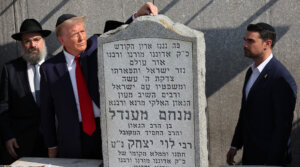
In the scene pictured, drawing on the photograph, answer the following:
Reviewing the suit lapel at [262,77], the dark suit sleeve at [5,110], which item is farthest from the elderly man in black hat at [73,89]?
the suit lapel at [262,77]

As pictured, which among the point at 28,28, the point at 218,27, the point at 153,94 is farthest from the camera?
the point at 218,27

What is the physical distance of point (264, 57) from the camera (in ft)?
13.5

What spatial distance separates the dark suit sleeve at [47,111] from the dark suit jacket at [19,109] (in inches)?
28.2

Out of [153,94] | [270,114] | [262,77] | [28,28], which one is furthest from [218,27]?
[28,28]

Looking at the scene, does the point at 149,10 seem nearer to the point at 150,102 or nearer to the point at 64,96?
the point at 150,102

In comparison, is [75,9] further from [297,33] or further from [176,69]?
[297,33]

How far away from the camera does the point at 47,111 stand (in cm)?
396

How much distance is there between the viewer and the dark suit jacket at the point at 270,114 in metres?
3.82

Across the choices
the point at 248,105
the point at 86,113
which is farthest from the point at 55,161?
the point at 248,105

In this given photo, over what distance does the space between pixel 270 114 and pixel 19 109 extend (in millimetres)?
2638

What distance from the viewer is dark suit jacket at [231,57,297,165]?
382 centimetres

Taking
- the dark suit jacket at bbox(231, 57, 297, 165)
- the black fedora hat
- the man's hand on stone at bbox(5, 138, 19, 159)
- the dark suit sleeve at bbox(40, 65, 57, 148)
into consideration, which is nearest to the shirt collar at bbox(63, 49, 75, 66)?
the dark suit sleeve at bbox(40, 65, 57, 148)

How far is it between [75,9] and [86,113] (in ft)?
6.20

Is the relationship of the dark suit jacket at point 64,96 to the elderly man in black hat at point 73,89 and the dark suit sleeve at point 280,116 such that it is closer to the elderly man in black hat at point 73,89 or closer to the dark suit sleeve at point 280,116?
the elderly man in black hat at point 73,89
